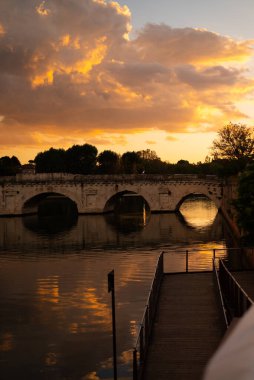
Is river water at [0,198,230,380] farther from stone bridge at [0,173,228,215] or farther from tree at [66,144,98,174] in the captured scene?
tree at [66,144,98,174]

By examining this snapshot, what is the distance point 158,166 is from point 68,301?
121m

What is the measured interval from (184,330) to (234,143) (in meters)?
50.7

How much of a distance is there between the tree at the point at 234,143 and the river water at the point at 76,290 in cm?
1263

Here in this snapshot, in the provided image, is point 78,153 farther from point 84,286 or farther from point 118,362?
point 118,362

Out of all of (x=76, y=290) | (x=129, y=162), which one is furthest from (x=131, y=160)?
(x=76, y=290)

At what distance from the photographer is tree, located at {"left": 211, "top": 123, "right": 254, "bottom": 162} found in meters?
61.6

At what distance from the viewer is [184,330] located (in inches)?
571

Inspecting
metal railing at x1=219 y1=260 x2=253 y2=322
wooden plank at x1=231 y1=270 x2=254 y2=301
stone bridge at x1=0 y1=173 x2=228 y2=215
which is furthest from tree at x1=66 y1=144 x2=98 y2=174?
metal railing at x1=219 y1=260 x2=253 y2=322

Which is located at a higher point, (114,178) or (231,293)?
(114,178)

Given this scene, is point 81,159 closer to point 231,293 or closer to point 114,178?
point 114,178

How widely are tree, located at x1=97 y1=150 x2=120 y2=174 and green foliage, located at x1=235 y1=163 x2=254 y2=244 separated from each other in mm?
98659

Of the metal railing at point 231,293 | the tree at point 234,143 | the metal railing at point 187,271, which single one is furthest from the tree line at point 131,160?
the metal railing at point 231,293

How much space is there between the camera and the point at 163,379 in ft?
37.2

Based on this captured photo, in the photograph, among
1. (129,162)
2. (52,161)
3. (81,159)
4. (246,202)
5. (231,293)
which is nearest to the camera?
(231,293)
